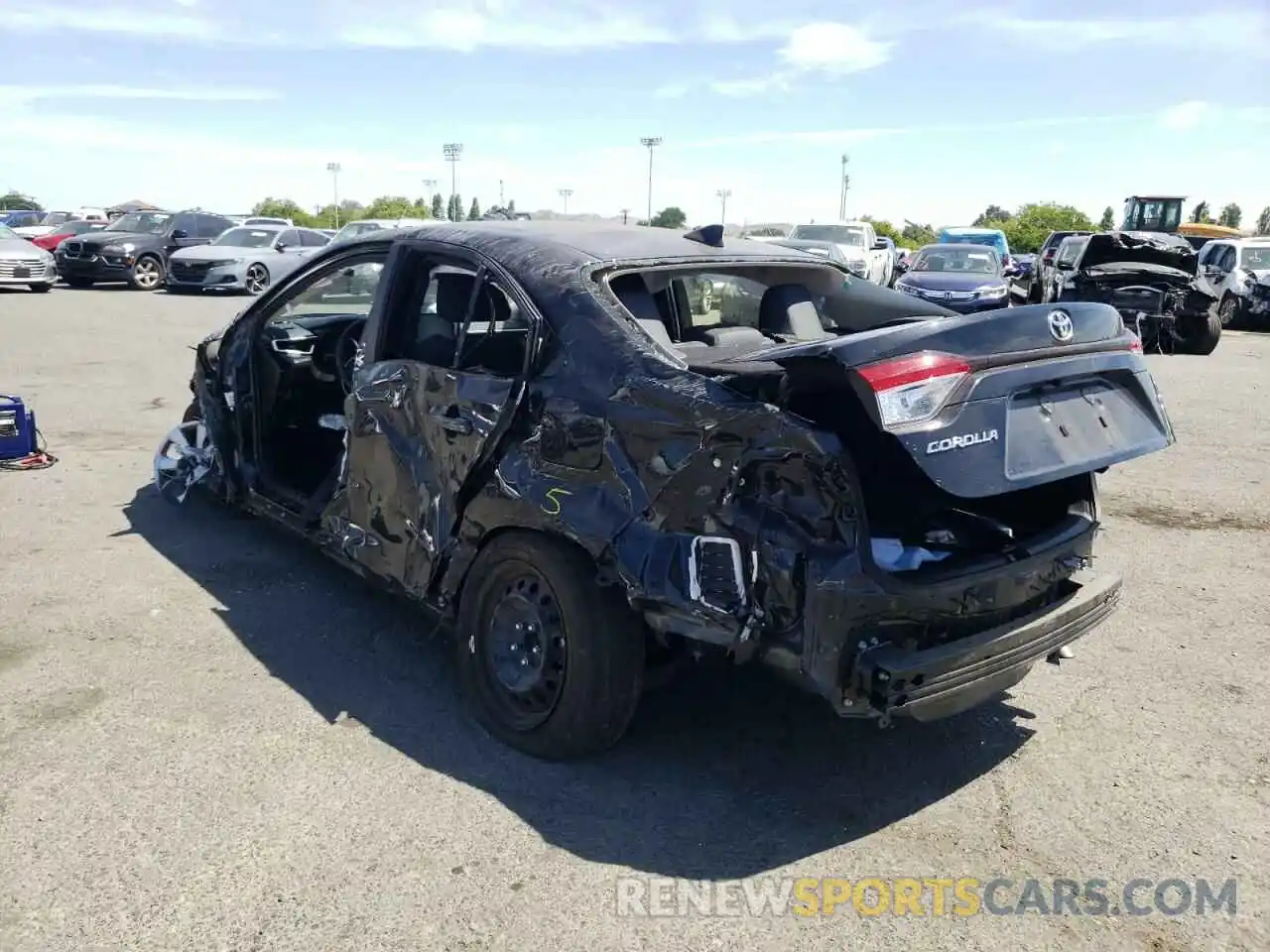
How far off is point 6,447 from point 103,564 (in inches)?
91.4

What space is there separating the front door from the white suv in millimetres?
18457

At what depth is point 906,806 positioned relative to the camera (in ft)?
10.9

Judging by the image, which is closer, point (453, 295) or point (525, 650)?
point (525, 650)

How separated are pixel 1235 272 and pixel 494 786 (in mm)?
20369

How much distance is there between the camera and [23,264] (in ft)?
66.5

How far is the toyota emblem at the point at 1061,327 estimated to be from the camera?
3129 millimetres

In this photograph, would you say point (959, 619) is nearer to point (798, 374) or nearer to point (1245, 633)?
point (798, 374)

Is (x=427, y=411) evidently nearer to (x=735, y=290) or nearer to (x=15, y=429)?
(x=735, y=290)

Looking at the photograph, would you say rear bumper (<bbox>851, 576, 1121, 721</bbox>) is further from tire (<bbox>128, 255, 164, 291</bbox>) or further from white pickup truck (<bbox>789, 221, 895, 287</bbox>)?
tire (<bbox>128, 255, 164, 291</bbox>)

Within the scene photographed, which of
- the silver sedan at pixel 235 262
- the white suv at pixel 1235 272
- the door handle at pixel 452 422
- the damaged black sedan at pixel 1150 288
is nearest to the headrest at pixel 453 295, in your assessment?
the door handle at pixel 452 422

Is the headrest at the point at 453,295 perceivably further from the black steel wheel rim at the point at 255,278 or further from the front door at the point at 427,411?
the black steel wheel rim at the point at 255,278

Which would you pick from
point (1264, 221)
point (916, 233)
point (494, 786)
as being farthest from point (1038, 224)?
point (494, 786)

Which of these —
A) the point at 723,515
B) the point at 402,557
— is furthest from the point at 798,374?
the point at 402,557

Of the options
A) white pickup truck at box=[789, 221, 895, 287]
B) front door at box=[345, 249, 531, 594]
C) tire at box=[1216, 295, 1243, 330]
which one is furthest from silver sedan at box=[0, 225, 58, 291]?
tire at box=[1216, 295, 1243, 330]
